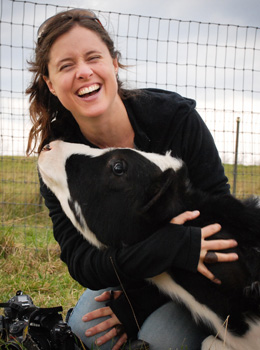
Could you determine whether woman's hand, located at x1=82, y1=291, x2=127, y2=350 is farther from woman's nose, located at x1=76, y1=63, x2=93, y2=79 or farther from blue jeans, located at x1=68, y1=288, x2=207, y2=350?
woman's nose, located at x1=76, y1=63, x2=93, y2=79

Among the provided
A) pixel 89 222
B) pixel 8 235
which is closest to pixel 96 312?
pixel 89 222

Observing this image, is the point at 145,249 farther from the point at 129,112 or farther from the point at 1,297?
the point at 1,297

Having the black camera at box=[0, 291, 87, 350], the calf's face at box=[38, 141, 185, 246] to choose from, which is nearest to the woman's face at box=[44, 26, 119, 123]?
the calf's face at box=[38, 141, 185, 246]

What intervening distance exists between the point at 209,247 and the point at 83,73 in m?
1.23

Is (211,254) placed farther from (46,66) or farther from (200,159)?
(46,66)

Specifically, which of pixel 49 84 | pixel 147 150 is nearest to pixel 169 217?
pixel 147 150

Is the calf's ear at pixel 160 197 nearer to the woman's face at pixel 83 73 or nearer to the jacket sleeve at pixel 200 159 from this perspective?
the jacket sleeve at pixel 200 159

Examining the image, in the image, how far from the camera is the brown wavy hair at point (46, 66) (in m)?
2.93

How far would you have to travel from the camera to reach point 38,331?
264 cm

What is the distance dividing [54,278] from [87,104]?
7.57 ft

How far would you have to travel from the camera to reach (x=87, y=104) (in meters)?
2.87

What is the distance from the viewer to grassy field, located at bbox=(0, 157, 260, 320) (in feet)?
14.0

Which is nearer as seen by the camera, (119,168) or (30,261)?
(119,168)

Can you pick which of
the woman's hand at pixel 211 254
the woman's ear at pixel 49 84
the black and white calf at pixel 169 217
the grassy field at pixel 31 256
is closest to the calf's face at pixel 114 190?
the black and white calf at pixel 169 217
